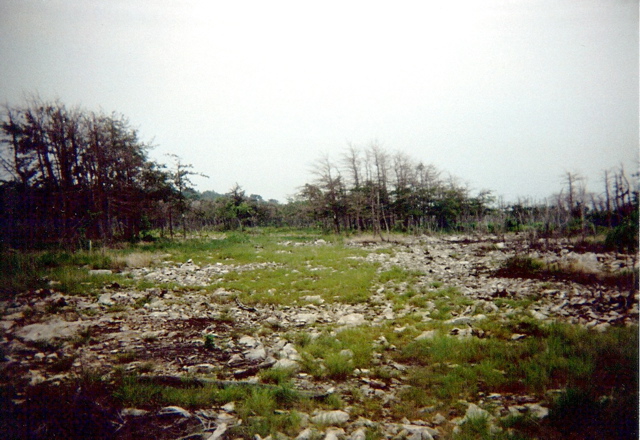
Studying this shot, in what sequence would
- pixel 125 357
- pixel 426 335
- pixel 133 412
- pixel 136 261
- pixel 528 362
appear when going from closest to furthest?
1. pixel 133 412
2. pixel 528 362
3. pixel 125 357
4. pixel 426 335
5. pixel 136 261

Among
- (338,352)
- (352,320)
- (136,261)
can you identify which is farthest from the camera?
(136,261)

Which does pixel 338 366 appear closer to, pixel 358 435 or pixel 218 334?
pixel 358 435

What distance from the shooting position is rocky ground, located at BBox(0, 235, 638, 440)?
104 inches

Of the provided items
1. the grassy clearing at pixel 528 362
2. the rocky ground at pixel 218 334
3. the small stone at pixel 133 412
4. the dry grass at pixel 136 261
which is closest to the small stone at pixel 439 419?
the rocky ground at pixel 218 334

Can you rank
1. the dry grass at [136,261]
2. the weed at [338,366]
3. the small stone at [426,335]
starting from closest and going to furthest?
the weed at [338,366], the small stone at [426,335], the dry grass at [136,261]

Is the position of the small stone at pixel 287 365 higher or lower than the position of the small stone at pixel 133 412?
lower

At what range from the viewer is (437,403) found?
3.01m

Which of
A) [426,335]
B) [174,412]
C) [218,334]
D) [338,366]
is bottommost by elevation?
[426,335]

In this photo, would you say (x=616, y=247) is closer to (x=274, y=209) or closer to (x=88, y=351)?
(x=88, y=351)

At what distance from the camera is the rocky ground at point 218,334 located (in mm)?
2635

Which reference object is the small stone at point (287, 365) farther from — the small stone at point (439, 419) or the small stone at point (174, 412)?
the small stone at point (439, 419)

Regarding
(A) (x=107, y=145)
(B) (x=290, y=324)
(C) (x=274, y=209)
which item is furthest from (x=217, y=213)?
(B) (x=290, y=324)

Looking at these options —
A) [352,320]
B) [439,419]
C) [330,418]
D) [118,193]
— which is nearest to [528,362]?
[439,419]

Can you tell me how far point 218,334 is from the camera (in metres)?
4.90
